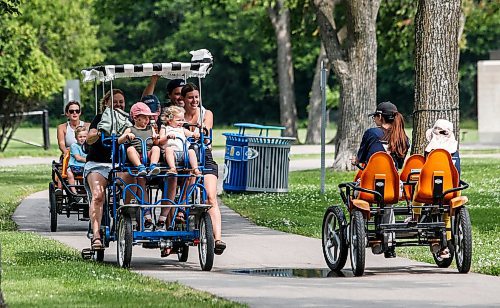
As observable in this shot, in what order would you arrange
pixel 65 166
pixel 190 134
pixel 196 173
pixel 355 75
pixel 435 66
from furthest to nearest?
pixel 355 75 < pixel 435 66 < pixel 65 166 < pixel 190 134 < pixel 196 173

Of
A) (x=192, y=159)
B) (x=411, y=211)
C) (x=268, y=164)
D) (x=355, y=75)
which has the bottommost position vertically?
(x=411, y=211)

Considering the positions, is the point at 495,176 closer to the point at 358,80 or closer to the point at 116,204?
the point at 358,80

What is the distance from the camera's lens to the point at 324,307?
1023 centimetres

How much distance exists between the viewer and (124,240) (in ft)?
43.4

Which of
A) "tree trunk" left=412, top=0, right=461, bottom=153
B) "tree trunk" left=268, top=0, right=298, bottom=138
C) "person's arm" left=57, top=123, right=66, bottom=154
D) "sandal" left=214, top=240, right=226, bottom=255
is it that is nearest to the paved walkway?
"sandal" left=214, top=240, right=226, bottom=255

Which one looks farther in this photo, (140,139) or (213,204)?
(140,139)

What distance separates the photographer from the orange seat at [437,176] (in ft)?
41.8

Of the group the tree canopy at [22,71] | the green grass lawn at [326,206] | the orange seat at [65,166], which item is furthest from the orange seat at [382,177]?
the tree canopy at [22,71]

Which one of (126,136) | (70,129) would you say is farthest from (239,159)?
(126,136)

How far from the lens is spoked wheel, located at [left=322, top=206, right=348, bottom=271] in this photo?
42.3ft

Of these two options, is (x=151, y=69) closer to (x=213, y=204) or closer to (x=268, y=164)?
(x=213, y=204)

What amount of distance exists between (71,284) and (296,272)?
2565mm

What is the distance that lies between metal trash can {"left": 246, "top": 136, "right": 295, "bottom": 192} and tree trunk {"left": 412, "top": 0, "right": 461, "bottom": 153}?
6.08m

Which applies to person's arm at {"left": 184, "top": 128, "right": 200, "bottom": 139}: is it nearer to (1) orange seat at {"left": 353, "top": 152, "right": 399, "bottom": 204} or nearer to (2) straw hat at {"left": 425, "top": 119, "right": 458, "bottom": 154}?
(1) orange seat at {"left": 353, "top": 152, "right": 399, "bottom": 204}
